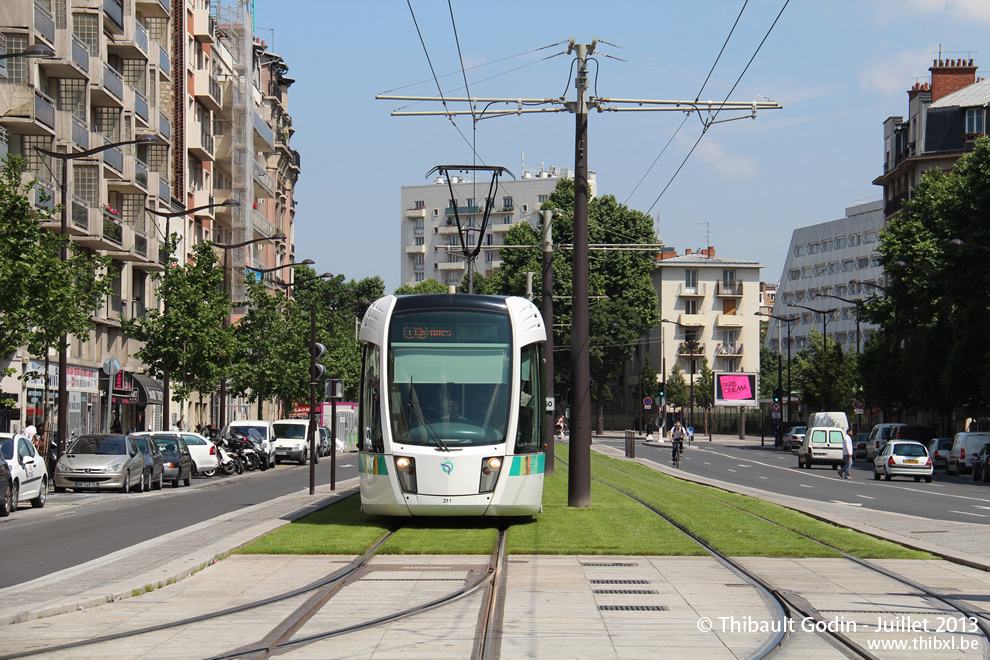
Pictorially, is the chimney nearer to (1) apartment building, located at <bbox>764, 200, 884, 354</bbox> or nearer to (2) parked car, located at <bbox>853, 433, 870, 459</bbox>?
(2) parked car, located at <bbox>853, 433, 870, 459</bbox>

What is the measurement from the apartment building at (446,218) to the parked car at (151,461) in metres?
109

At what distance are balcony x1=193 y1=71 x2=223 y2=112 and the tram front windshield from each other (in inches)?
2136

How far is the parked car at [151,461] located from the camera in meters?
35.1

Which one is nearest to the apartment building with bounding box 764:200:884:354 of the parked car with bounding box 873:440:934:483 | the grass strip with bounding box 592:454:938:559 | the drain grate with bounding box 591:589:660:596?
the parked car with bounding box 873:440:934:483

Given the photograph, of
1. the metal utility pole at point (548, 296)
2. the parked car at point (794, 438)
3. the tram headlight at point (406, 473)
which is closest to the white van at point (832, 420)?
the parked car at point (794, 438)

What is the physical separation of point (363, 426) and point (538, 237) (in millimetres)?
72503

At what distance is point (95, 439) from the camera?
33.5 meters

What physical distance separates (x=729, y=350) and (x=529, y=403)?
Answer: 109 m

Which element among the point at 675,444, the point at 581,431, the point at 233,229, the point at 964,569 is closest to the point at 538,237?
the point at 233,229

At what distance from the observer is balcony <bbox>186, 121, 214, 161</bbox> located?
2660 inches

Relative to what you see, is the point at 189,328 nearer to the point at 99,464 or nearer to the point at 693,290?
the point at 99,464

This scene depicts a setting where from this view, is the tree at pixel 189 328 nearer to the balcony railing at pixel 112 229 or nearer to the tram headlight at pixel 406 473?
the balcony railing at pixel 112 229

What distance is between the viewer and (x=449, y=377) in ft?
60.5

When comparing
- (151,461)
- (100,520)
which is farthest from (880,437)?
(100,520)
